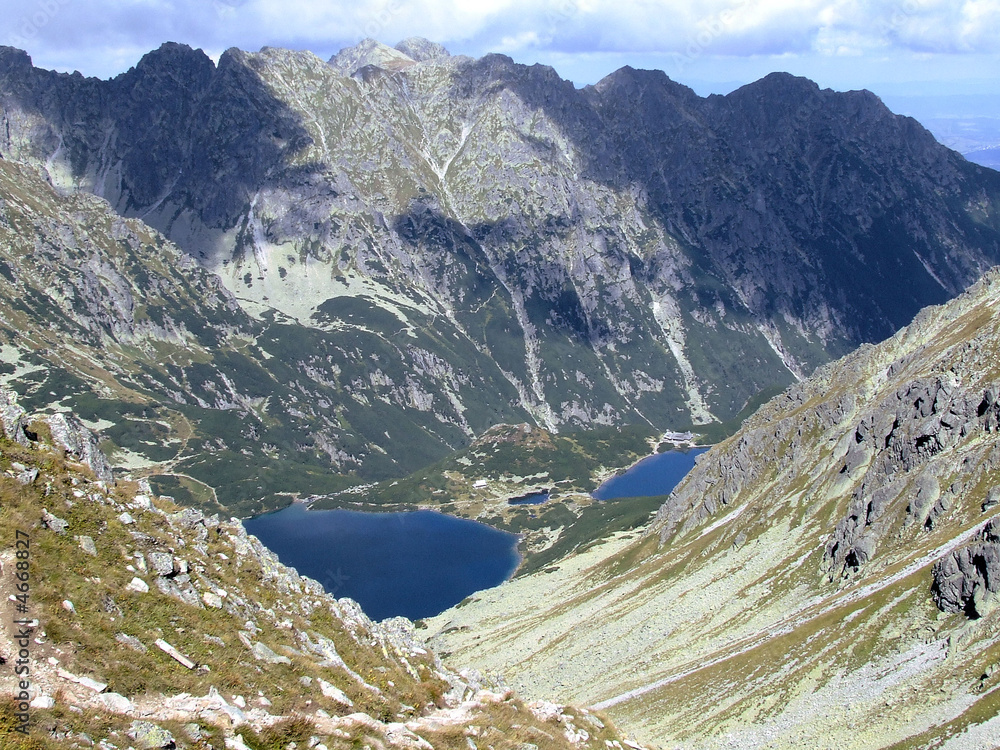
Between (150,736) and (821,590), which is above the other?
(150,736)

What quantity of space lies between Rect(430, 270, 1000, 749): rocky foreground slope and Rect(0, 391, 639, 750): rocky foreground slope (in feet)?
95.3

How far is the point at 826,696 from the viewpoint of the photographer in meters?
75.0

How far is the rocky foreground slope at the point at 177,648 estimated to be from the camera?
3062cm

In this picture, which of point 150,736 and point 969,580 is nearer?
point 150,736

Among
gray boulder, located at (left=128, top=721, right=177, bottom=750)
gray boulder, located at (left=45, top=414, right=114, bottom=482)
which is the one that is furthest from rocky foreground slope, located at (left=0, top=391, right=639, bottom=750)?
gray boulder, located at (left=45, top=414, right=114, bottom=482)

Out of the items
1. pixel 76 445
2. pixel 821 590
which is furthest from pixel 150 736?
pixel 821 590

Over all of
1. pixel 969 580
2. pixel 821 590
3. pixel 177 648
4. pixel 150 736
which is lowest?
pixel 821 590

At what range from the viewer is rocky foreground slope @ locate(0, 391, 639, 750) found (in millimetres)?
30625

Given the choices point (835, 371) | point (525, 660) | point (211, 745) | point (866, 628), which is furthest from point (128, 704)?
point (835, 371)

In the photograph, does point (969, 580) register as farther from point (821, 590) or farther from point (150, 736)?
point (150, 736)

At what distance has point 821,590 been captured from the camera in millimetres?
102312

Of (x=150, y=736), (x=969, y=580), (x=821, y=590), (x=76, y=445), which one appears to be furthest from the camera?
(x=821, y=590)

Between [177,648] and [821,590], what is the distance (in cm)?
8432

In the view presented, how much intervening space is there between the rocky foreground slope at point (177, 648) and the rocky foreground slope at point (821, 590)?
29.1 metres
